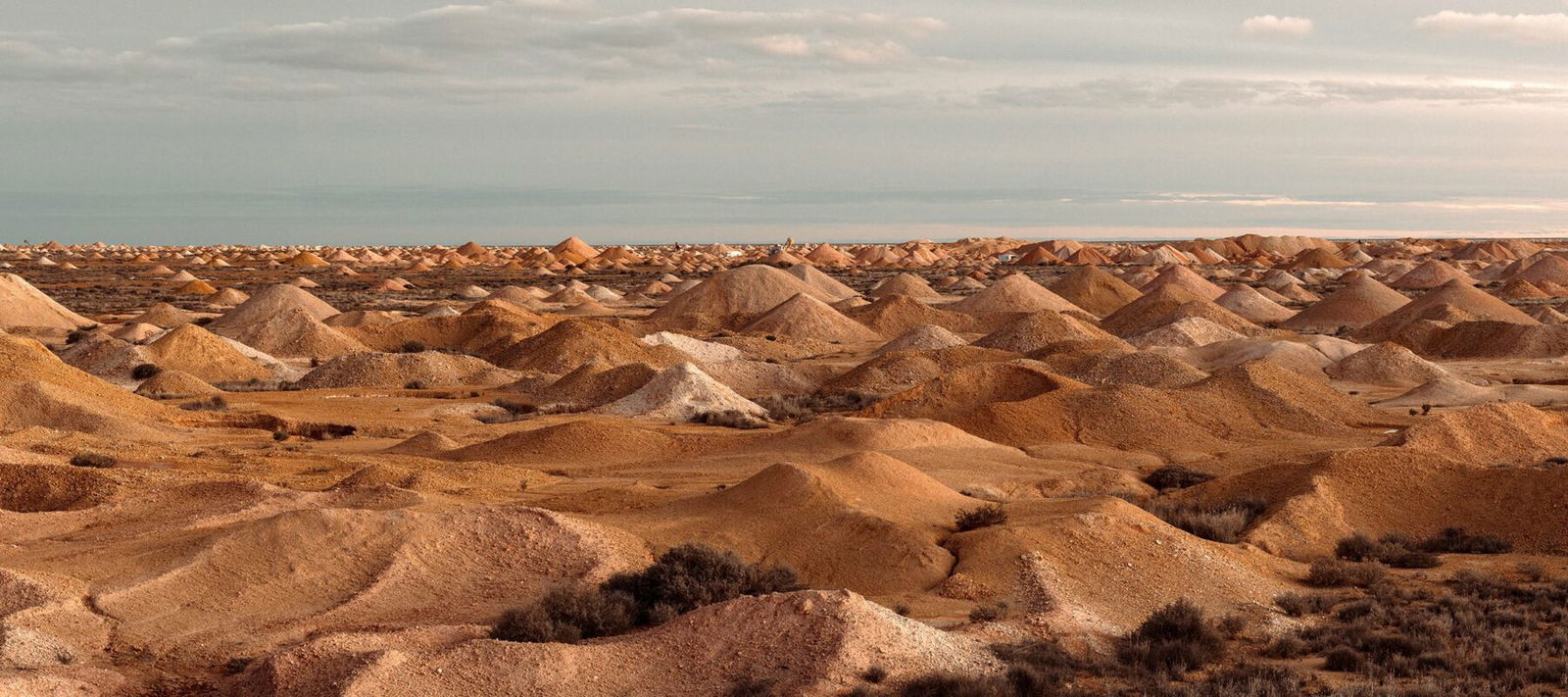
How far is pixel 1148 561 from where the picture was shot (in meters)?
14.4

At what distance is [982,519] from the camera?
15766 mm

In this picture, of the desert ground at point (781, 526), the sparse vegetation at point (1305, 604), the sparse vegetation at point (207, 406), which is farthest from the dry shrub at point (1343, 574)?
the sparse vegetation at point (207, 406)

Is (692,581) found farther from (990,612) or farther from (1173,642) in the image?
(1173,642)

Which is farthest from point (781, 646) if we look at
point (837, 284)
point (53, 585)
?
point (837, 284)

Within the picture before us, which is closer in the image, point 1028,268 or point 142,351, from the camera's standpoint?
point 142,351

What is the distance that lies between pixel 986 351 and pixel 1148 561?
936 inches

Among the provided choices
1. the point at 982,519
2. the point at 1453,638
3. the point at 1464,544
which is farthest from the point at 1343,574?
the point at 982,519

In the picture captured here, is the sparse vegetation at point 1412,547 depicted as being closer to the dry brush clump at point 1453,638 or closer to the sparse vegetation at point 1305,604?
→ the dry brush clump at point 1453,638

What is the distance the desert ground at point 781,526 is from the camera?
1088 centimetres

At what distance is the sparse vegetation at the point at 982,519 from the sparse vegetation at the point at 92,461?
11.8m

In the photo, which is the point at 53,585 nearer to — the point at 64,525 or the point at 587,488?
the point at 64,525

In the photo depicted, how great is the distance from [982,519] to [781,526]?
236 cm

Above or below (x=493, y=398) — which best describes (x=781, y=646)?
above

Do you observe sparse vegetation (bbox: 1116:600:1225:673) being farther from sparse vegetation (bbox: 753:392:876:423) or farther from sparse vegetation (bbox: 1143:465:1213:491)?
sparse vegetation (bbox: 753:392:876:423)
